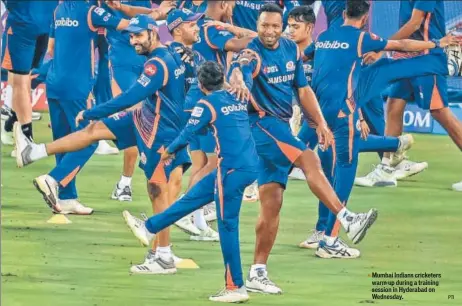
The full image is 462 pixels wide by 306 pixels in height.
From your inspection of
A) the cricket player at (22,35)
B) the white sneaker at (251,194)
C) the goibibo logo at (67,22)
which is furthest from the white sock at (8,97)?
the white sneaker at (251,194)

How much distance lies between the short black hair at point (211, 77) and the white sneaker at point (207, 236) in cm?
206

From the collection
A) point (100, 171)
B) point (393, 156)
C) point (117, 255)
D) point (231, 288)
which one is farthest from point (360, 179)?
point (231, 288)

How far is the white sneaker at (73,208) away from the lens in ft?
39.6

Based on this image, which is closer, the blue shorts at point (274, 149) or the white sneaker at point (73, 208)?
the blue shorts at point (274, 149)

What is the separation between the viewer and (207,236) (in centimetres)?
1136

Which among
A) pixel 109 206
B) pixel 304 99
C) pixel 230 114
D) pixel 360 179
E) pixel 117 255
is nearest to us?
pixel 230 114

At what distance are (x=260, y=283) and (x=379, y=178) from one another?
3626mm

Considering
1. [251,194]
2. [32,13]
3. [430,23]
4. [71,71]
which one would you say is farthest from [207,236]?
[32,13]

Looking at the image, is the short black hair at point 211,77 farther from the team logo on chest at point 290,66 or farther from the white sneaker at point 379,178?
the white sneaker at point 379,178

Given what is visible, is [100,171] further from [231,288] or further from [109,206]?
[231,288]

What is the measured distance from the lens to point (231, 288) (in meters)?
9.60

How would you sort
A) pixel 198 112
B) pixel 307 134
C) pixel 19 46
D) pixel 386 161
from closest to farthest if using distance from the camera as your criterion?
pixel 198 112, pixel 307 134, pixel 386 161, pixel 19 46

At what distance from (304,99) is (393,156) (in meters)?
3.37

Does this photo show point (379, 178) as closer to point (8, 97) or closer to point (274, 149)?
point (274, 149)
